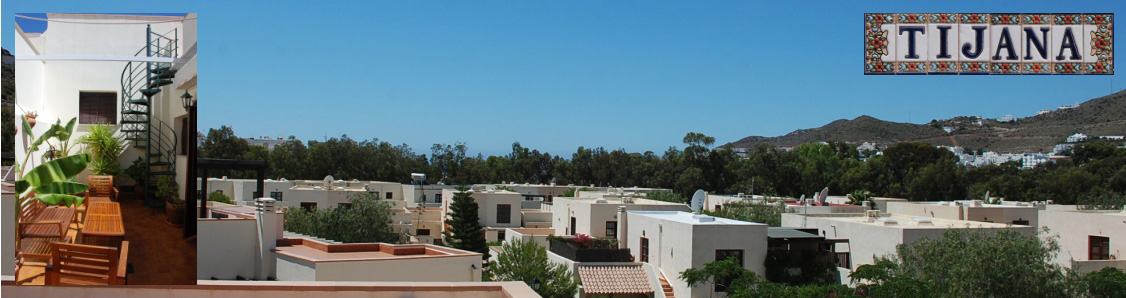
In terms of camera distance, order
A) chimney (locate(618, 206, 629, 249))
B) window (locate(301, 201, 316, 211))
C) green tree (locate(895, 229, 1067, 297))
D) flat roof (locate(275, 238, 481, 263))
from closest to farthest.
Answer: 1. flat roof (locate(275, 238, 481, 263))
2. green tree (locate(895, 229, 1067, 297))
3. chimney (locate(618, 206, 629, 249))
4. window (locate(301, 201, 316, 211))

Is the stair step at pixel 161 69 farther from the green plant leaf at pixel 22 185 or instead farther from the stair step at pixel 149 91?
the green plant leaf at pixel 22 185

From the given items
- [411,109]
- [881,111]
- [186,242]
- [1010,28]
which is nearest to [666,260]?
[1010,28]

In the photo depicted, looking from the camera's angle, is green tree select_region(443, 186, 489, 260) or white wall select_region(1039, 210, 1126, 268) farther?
green tree select_region(443, 186, 489, 260)

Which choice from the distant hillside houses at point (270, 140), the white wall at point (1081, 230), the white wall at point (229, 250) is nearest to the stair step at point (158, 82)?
the white wall at point (229, 250)

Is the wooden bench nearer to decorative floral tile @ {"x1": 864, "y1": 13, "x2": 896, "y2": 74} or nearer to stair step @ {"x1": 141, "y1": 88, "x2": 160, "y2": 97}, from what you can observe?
stair step @ {"x1": 141, "y1": 88, "x2": 160, "y2": 97}

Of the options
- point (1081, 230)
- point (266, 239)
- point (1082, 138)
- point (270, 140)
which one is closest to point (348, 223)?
point (266, 239)

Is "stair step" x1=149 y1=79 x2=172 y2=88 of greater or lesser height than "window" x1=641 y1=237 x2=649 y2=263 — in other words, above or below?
above

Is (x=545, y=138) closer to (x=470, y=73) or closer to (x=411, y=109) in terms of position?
(x=470, y=73)

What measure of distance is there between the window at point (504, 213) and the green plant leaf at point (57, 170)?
23130mm

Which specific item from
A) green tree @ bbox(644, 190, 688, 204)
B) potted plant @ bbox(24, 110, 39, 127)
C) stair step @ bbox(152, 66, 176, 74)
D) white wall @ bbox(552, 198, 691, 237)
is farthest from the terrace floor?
green tree @ bbox(644, 190, 688, 204)

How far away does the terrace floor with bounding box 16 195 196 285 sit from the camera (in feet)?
11.5

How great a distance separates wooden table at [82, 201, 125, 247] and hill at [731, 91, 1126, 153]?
5338cm

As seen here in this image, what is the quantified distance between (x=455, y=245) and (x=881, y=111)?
176 feet

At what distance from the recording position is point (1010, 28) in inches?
212
